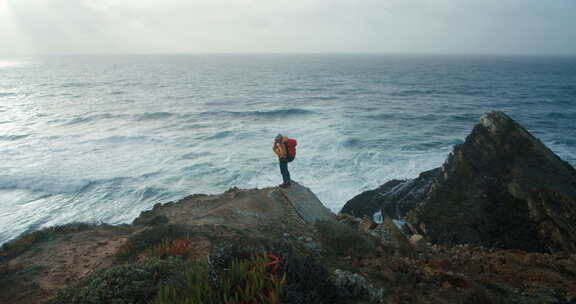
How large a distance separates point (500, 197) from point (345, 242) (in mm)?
6515

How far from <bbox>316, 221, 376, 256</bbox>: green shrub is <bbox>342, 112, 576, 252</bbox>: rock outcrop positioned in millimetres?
4425

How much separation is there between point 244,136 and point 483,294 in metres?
23.1

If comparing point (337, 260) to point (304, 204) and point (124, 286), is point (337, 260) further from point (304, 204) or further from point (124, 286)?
point (304, 204)

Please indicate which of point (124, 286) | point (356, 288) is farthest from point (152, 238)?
point (356, 288)

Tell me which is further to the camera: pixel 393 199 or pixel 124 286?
pixel 393 199

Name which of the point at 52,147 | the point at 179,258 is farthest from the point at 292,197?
the point at 52,147

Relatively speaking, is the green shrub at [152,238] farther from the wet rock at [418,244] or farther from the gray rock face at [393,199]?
the gray rock face at [393,199]

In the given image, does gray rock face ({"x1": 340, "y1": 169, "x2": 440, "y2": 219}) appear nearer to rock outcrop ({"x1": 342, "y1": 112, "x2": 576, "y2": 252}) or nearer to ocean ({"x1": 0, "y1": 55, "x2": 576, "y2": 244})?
rock outcrop ({"x1": 342, "y1": 112, "x2": 576, "y2": 252})

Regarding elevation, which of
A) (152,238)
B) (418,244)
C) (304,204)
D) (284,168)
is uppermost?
(284,168)

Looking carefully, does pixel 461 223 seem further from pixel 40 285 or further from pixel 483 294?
pixel 40 285

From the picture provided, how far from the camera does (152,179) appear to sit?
57.9ft

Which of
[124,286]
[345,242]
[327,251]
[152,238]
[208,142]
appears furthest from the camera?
[208,142]

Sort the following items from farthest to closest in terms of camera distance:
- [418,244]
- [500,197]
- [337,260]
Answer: [500,197] → [418,244] → [337,260]

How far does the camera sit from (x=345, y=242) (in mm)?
6328
